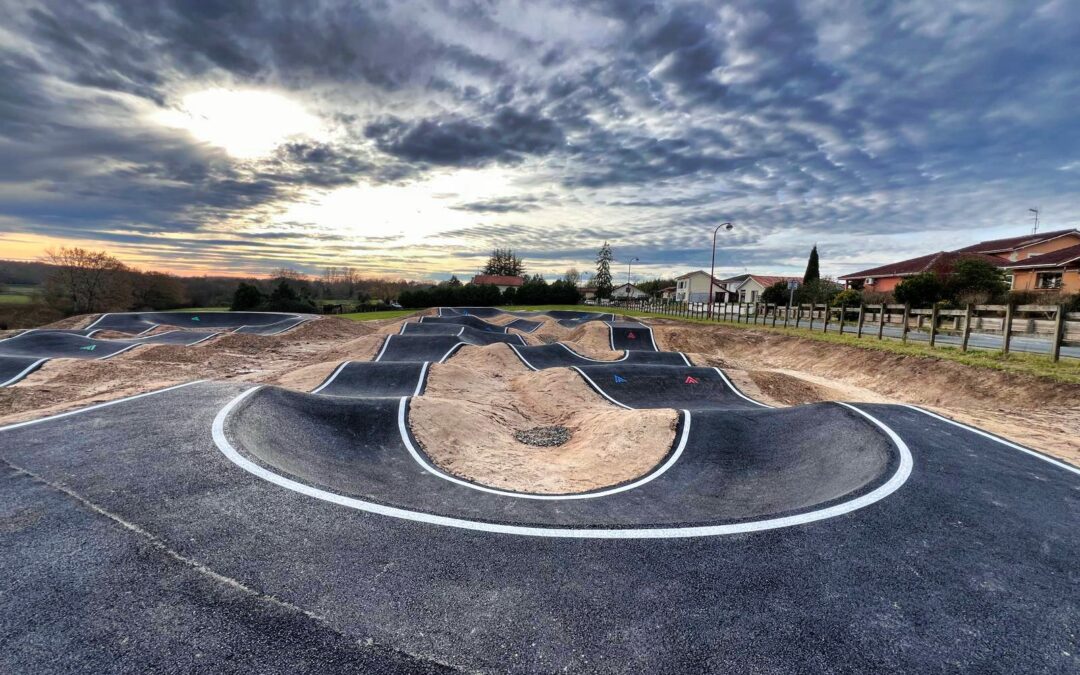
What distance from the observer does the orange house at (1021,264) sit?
2981 cm

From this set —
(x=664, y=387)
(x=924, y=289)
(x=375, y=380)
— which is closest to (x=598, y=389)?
(x=664, y=387)

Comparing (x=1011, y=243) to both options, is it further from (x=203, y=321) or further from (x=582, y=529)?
(x=203, y=321)

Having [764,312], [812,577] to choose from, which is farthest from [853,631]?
[764,312]

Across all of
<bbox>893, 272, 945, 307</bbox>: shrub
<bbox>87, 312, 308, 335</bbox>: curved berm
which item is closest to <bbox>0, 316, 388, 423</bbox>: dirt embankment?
<bbox>87, 312, 308, 335</bbox>: curved berm

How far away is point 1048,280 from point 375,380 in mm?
45381

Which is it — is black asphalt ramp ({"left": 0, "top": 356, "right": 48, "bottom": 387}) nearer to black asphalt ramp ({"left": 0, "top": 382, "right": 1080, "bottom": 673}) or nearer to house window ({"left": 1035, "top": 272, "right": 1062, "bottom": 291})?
black asphalt ramp ({"left": 0, "top": 382, "right": 1080, "bottom": 673})

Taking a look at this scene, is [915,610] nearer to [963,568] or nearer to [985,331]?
[963,568]

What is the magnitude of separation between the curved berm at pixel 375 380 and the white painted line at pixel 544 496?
4219mm

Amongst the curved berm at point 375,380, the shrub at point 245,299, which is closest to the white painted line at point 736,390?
the curved berm at point 375,380

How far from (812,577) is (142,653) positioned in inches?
175

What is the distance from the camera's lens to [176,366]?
18.3 meters

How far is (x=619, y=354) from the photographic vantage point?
68.5 ft

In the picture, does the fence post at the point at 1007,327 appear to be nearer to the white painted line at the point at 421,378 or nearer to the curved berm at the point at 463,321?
the white painted line at the point at 421,378

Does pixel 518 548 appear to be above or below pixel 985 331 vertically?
below
